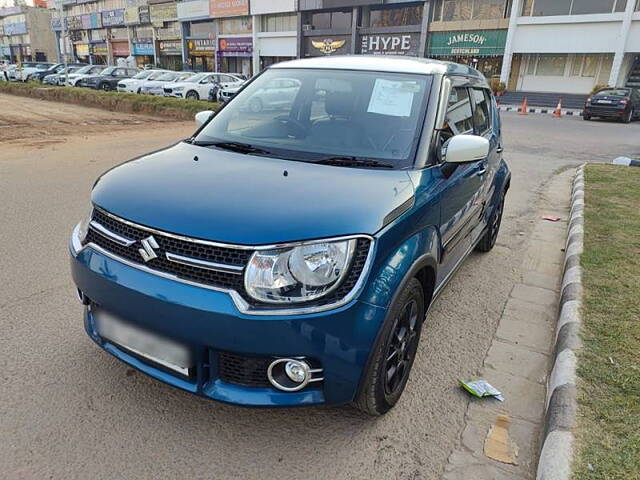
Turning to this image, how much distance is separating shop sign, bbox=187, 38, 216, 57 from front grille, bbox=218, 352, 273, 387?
5603 centimetres

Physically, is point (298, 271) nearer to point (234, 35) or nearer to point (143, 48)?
point (234, 35)

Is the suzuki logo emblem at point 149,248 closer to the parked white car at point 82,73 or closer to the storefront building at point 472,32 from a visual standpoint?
the parked white car at point 82,73

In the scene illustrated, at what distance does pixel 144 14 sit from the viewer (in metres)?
59.5

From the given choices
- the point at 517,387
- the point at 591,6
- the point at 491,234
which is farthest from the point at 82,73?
the point at 591,6

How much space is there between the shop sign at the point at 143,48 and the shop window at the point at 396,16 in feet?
106

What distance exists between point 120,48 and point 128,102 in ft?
187

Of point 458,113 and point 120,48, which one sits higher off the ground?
point 458,113

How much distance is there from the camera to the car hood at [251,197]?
217 centimetres

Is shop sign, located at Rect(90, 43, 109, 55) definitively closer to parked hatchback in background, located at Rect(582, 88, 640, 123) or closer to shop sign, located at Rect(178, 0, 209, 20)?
shop sign, located at Rect(178, 0, 209, 20)

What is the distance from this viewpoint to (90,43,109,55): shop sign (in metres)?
69.2

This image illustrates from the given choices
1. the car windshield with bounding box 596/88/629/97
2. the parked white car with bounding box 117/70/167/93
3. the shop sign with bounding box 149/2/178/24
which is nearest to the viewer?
the car windshield with bounding box 596/88/629/97

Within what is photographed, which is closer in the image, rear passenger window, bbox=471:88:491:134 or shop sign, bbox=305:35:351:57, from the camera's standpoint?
rear passenger window, bbox=471:88:491:134

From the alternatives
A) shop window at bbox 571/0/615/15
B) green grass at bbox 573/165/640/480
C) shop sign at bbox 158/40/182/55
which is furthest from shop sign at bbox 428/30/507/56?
green grass at bbox 573/165/640/480

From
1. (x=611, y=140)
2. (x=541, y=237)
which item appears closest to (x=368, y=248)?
(x=541, y=237)
